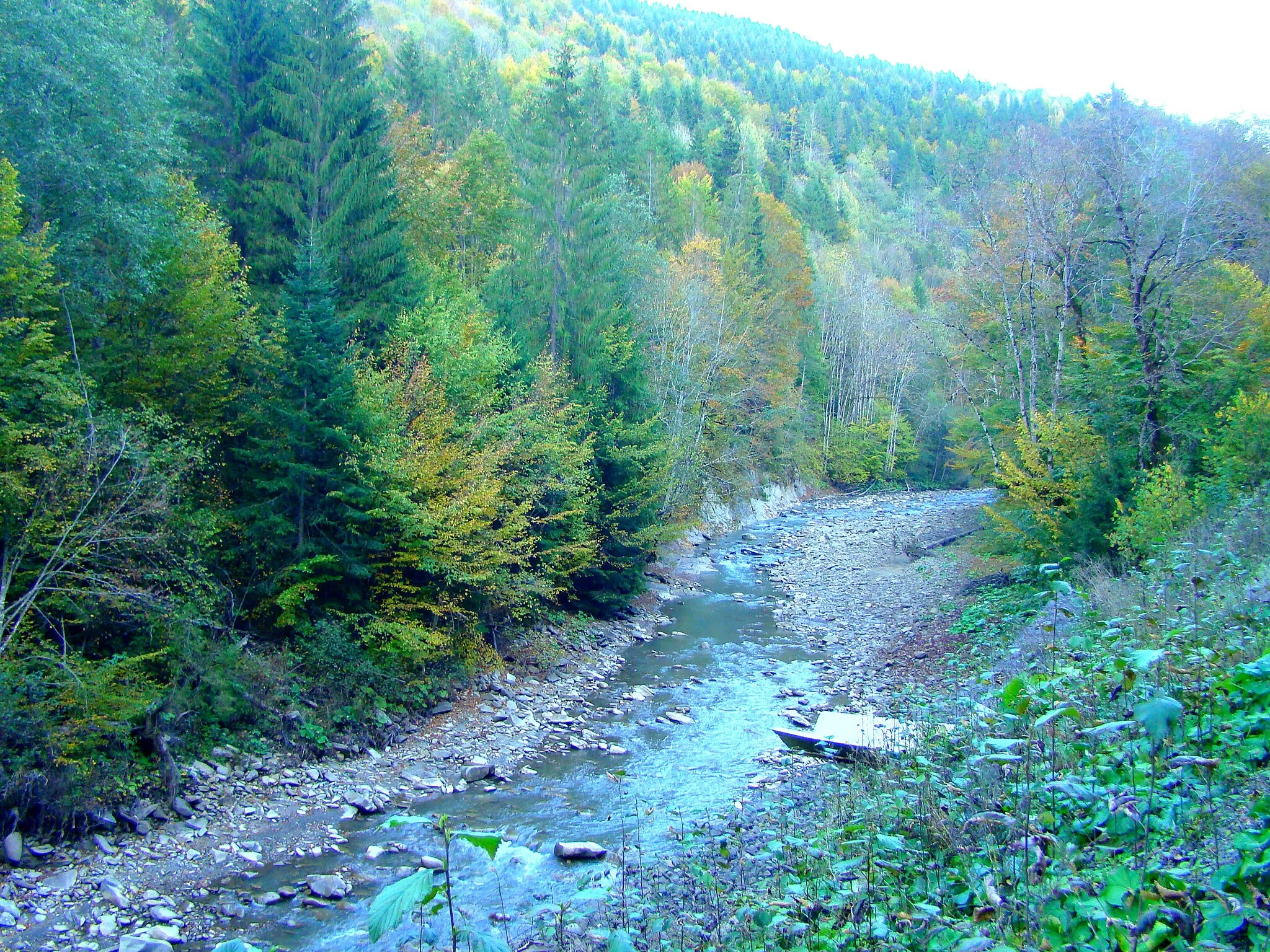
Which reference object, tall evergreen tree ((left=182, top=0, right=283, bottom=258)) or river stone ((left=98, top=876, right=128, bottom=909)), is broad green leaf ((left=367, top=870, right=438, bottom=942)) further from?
tall evergreen tree ((left=182, top=0, right=283, bottom=258))

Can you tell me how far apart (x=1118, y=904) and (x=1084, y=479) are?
15.5 metres

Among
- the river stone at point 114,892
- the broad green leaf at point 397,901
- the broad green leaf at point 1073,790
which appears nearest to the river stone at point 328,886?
the river stone at point 114,892

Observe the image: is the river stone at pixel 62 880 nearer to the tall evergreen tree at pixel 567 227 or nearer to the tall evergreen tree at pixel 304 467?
the tall evergreen tree at pixel 304 467

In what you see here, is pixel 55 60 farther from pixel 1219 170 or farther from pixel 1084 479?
pixel 1219 170

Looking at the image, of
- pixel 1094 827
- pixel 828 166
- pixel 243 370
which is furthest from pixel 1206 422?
pixel 828 166

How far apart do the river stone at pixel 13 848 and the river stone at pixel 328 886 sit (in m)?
3.00

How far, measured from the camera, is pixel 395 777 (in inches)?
463

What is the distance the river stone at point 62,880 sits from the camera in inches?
317

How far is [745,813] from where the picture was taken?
9.08 meters

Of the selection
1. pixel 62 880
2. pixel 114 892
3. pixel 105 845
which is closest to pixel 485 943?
pixel 114 892

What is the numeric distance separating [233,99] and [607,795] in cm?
2059

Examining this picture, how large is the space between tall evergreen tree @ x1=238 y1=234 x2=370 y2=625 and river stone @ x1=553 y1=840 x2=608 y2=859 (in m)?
6.60

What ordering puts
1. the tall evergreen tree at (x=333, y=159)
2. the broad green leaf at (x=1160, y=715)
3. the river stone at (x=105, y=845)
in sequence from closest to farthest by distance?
1. the broad green leaf at (x=1160, y=715)
2. the river stone at (x=105, y=845)
3. the tall evergreen tree at (x=333, y=159)

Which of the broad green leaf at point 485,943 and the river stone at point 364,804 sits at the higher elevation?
the broad green leaf at point 485,943
